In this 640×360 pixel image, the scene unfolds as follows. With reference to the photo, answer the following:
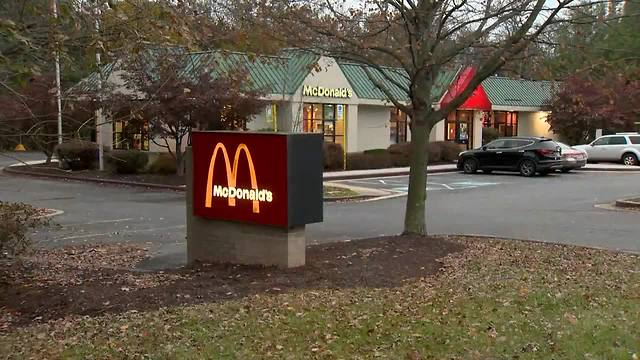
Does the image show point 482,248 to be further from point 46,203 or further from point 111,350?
point 46,203

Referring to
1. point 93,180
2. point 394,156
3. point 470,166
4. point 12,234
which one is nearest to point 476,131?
point 394,156

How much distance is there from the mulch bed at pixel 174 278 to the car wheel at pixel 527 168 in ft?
61.4

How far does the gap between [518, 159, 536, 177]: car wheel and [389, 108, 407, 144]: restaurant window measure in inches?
415

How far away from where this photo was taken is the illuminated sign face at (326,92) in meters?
30.9

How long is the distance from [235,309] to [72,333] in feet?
4.67

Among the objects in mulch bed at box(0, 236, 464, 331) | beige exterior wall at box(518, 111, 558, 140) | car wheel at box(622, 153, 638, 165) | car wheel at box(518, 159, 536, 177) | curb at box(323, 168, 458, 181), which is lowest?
mulch bed at box(0, 236, 464, 331)

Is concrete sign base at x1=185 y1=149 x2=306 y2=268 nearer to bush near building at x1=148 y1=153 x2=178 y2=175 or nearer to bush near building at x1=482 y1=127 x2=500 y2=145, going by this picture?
bush near building at x1=148 y1=153 x2=178 y2=175

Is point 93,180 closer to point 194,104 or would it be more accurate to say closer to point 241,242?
point 194,104

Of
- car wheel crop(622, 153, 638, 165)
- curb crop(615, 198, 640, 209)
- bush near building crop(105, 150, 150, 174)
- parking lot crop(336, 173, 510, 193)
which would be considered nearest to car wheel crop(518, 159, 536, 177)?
parking lot crop(336, 173, 510, 193)

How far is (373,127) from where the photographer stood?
36625 millimetres

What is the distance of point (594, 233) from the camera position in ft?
40.5

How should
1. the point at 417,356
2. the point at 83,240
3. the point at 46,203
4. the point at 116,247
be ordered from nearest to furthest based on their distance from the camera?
the point at 417,356
the point at 116,247
the point at 83,240
the point at 46,203

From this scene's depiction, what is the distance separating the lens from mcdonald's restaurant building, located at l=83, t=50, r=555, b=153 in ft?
93.0

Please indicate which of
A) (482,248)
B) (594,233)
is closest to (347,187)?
(594,233)
